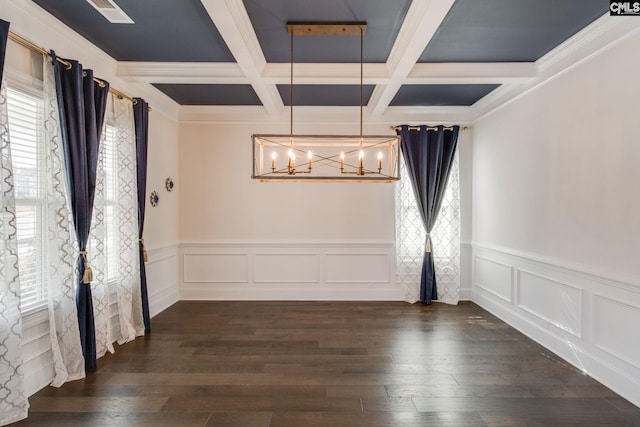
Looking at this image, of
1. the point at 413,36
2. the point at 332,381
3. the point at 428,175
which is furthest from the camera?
the point at 428,175

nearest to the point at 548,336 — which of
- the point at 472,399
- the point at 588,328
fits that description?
the point at 588,328

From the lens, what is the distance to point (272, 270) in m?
4.98

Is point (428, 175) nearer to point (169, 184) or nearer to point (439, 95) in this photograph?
point (439, 95)

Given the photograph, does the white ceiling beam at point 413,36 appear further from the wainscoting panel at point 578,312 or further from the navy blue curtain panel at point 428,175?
the wainscoting panel at point 578,312

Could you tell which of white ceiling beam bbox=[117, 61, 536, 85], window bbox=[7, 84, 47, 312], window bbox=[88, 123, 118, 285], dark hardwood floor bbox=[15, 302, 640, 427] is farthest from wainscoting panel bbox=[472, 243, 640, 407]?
window bbox=[7, 84, 47, 312]

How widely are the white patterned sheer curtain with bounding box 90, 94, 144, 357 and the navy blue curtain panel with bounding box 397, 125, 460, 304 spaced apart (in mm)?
3412

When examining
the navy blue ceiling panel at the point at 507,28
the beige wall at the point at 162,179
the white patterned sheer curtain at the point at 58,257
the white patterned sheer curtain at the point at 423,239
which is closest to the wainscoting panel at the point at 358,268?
the white patterned sheer curtain at the point at 423,239

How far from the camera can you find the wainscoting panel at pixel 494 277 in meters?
4.00

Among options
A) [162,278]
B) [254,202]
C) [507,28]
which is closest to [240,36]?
[507,28]

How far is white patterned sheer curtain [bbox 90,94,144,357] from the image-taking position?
124 inches

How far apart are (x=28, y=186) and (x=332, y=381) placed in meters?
2.74

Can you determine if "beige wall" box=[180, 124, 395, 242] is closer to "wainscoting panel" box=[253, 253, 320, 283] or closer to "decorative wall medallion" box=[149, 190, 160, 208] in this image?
"wainscoting panel" box=[253, 253, 320, 283]

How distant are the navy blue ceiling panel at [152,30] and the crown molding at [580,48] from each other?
3.00 metres

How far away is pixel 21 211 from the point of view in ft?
8.04
